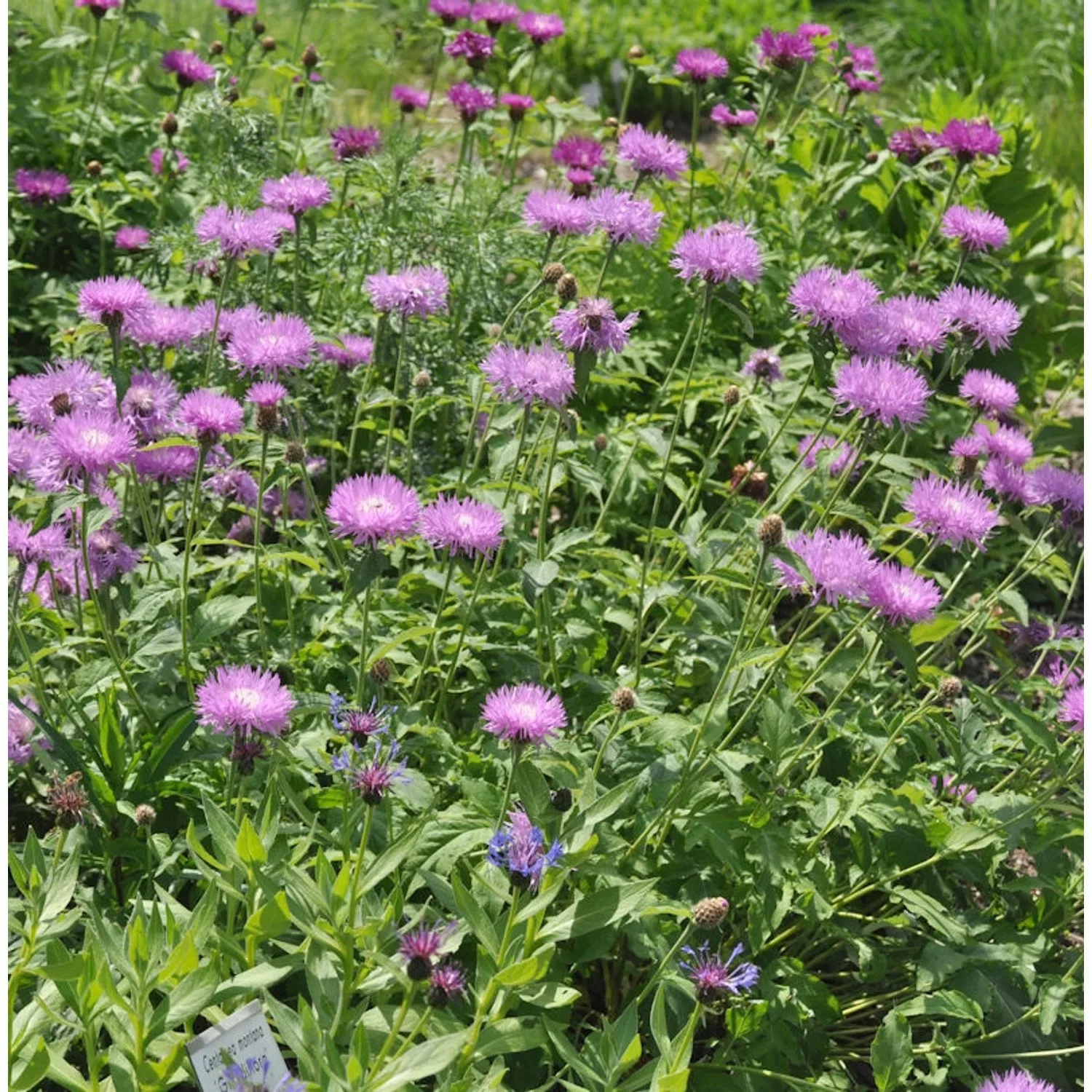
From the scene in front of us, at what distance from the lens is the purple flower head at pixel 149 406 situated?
7.74 ft

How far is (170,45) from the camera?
564cm

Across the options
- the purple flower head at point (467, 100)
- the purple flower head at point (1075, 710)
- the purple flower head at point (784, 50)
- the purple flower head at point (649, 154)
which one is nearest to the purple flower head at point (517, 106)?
the purple flower head at point (467, 100)

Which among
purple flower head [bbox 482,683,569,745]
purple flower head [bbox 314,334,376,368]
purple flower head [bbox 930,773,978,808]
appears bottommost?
purple flower head [bbox 930,773,978,808]

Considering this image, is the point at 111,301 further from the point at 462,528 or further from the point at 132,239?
the point at 132,239

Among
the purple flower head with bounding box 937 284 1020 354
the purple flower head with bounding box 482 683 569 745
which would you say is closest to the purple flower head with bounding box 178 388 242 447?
the purple flower head with bounding box 482 683 569 745

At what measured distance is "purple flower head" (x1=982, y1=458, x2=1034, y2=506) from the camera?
2561mm

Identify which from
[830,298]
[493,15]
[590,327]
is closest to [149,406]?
[590,327]

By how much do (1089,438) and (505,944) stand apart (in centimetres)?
132

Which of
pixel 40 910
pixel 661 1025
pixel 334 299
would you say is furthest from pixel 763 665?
pixel 334 299

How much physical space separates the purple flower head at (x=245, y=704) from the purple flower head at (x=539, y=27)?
2392 mm

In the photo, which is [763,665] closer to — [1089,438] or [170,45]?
[1089,438]

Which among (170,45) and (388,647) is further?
(170,45)

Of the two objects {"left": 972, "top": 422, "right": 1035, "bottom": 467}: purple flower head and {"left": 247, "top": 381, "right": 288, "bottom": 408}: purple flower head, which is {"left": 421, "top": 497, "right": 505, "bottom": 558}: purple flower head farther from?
{"left": 972, "top": 422, "right": 1035, "bottom": 467}: purple flower head

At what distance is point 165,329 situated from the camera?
2.57 m
